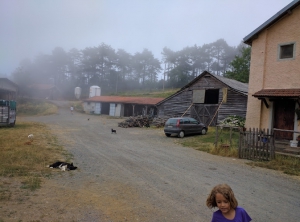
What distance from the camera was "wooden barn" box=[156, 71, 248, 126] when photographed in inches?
920

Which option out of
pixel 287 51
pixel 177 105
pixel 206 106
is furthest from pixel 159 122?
pixel 287 51

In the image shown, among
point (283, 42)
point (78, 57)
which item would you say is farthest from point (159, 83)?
point (283, 42)

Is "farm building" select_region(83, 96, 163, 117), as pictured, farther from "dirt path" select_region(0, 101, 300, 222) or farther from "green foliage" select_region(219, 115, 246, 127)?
"dirt path" select_region(0, 101, 300, 222)

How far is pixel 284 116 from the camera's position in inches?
514

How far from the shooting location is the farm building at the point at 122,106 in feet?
127

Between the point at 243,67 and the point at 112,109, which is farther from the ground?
the point at 243,67

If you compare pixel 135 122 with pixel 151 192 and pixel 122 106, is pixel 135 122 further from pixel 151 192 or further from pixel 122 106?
pixel 151 192

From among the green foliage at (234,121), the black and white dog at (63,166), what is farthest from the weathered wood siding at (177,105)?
the black and white dog at (63,166)

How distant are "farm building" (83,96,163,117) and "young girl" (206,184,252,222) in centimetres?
3400

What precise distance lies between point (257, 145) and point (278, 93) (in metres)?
3.33

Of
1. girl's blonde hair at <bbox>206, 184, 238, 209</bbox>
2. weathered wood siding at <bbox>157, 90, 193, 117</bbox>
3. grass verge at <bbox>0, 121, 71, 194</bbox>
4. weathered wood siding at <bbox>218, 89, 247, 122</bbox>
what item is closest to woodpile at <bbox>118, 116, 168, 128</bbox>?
weathered wood siding at <bbox>157, 90, 193, 117</bbox>

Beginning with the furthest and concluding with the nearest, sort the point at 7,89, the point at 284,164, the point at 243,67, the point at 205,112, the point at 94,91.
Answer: the point at 94,91
the point at 243,67
the point at 7,89
the point at 205,112
the point at 284,164

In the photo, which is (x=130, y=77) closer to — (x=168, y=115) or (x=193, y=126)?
(x=168, y=115)

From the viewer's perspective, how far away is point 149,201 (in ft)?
17.5
